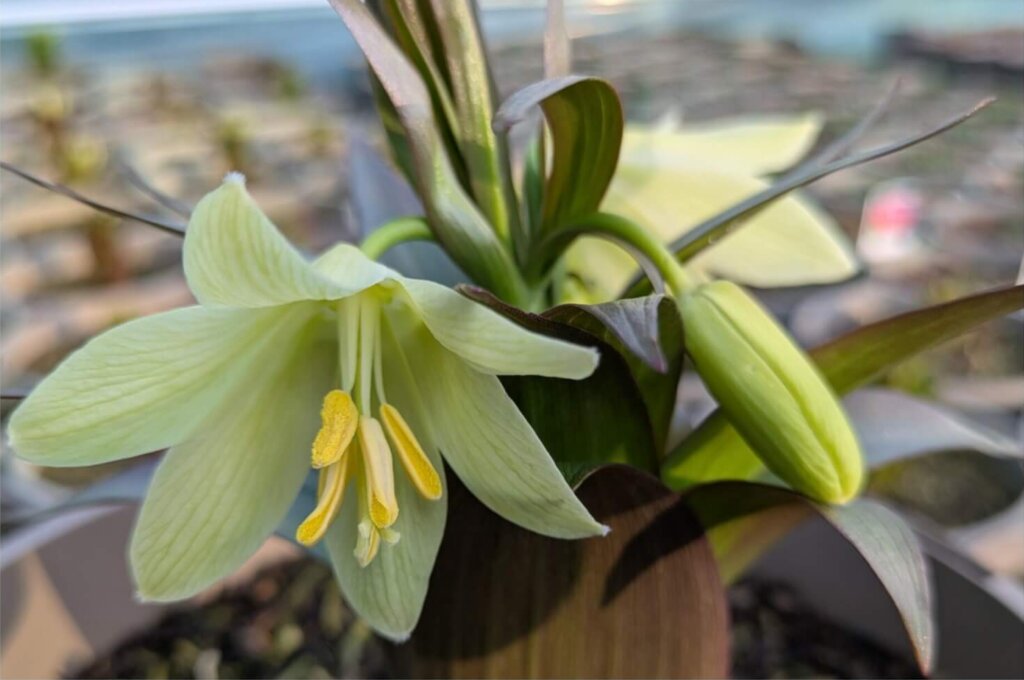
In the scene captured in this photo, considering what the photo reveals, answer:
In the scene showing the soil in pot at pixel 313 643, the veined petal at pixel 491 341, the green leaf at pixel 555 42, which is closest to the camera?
the veined petal at pixel 491 341

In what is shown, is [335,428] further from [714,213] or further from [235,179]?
[714,213]

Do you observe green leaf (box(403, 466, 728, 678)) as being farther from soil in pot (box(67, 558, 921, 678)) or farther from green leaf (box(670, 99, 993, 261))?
soil in pot (box(67, 558, 921, 678))

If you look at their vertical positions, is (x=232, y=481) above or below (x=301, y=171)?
above

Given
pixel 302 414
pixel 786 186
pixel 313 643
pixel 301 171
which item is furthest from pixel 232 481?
pixel 301 171

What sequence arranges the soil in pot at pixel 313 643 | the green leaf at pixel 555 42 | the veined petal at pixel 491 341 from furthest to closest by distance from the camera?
1. the soil in pot at pixel 313 643
2. the green leaf at pixel 555 42
3. the veined petal at pixel 491 341

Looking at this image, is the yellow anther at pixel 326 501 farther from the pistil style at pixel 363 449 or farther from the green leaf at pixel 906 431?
the green leaf at pixel 906 431

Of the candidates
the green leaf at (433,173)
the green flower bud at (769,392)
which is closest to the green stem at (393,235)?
the green leaf at (433,173)
